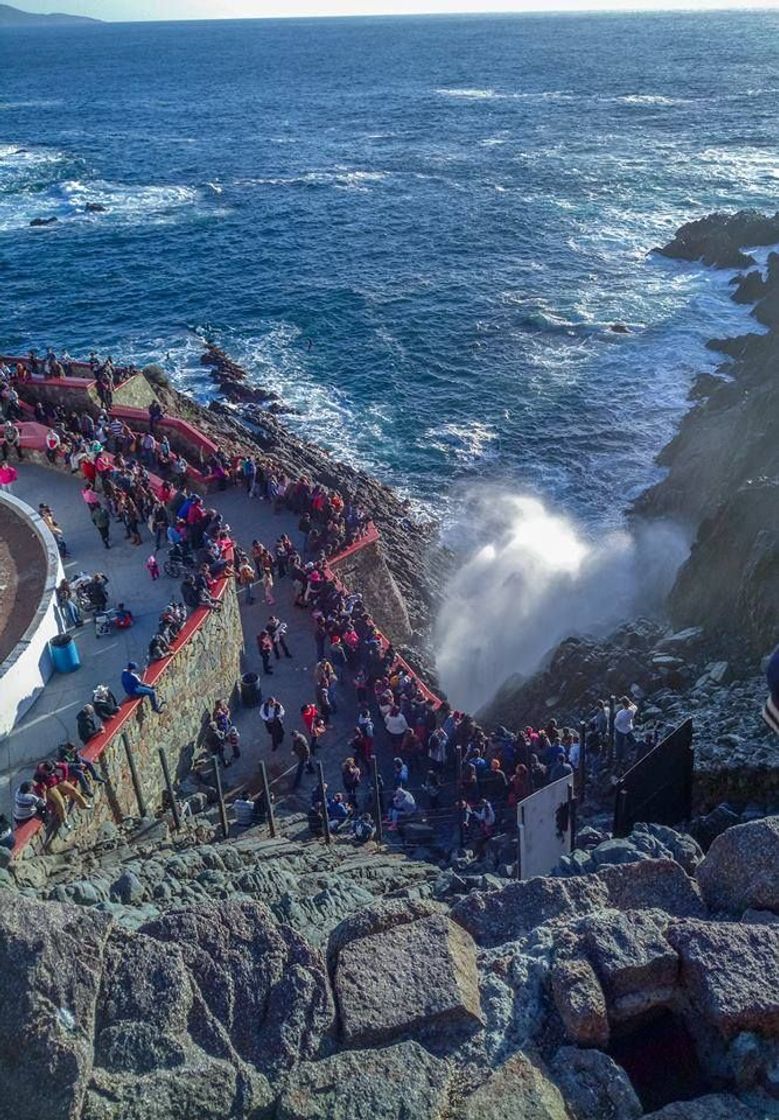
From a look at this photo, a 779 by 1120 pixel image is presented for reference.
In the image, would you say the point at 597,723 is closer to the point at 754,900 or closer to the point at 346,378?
the point at 754,900

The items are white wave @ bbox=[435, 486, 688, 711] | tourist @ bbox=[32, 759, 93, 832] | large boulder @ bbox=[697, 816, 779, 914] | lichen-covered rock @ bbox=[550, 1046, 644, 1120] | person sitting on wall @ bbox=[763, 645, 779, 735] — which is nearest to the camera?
person sitting on wall @ bbox=[763, 645, 779, 735]

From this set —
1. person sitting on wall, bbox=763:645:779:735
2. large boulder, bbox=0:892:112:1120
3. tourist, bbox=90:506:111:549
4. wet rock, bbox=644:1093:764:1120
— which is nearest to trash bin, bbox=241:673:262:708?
tourist, bbox=90:506:111:549

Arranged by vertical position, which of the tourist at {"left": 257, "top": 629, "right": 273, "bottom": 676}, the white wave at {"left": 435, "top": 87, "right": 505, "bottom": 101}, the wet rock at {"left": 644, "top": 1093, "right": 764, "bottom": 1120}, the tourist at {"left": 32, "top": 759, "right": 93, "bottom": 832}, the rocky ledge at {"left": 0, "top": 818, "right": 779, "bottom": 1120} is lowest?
the wet rock at {"left": 644, "top": 1093, "right": 764, "bottom": 1120}

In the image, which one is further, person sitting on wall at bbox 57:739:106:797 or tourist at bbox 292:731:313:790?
tourist at bbox 292:731:313:790

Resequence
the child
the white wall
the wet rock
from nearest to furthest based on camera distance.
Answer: the wet rock < the white wall < the child

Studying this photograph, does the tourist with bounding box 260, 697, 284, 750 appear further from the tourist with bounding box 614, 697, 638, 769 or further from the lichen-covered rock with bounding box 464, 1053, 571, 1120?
the lichen-covered rock with bounding box 464, 1053, 571, 1120

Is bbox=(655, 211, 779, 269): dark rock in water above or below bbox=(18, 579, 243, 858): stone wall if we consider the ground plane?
above

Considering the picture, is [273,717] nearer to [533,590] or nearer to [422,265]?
[533,590]
